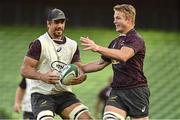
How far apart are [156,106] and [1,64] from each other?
4278 mm

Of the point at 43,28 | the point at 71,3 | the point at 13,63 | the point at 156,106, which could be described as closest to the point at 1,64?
the point at 13,63

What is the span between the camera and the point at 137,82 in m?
8.84

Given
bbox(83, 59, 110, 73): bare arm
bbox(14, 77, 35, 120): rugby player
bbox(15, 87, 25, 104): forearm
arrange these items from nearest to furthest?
bbox(83, 59, 110, 73): bare arm < bbox(14, 77, 35, 120): rugby player < bbox(15, 87, 25, 104): forearm

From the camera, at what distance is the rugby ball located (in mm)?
8758

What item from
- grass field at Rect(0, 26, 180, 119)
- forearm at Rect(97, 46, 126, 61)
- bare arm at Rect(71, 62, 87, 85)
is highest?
forearm at Rect(97, 46, 126, 61)

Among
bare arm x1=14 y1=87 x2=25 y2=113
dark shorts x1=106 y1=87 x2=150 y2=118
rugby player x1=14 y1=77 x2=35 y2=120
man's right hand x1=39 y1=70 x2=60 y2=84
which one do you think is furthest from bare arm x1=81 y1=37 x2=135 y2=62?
bare arm x1=14 y1=87 x2=25 y2=113

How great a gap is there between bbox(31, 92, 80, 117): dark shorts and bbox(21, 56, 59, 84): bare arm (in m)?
0.36

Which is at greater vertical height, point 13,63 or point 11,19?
point 11,19

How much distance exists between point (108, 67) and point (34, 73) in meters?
Result: 9.15

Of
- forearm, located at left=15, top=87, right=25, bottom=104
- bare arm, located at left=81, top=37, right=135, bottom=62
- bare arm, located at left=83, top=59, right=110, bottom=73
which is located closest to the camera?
bare arm, located at left=81, top=37, right=135, bottom=62

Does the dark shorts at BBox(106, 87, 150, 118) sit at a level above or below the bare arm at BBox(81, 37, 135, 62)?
below

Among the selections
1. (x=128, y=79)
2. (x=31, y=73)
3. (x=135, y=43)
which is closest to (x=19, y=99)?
(x=31, y=73)

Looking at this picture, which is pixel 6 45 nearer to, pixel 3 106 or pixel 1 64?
pixel 1 64

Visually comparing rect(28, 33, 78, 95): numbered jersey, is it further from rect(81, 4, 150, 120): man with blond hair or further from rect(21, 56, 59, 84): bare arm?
rect(81, 4, 150, 120): man with blond hair
